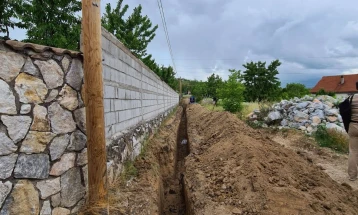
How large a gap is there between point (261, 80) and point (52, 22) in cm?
3730

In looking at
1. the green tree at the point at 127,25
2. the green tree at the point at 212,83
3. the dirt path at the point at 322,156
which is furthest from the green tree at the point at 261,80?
the dirt path at the point at 322,156

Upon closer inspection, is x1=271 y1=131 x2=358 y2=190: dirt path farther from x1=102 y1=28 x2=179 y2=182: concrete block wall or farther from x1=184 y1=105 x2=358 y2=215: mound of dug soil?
x1=102 y1=28 x2=179 y2=182: concrete block wall

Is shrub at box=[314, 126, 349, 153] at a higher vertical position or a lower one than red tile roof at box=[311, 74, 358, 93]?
lower

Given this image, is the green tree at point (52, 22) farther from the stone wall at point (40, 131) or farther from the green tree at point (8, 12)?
the stone wall at point (40, 131)

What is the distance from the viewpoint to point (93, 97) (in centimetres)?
291

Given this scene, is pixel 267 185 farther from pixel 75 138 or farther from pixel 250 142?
pixel 75 138

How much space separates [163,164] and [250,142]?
8.32 feet

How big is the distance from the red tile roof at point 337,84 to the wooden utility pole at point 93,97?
50723mm

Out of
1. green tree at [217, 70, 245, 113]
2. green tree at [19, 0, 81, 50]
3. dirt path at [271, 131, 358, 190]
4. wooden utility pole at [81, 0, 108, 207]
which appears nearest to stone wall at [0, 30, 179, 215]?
wooden utility pole at [81, 0, 108, 207]

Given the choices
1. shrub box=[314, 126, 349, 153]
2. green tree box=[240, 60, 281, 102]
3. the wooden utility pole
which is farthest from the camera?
green tree box=[240, 60, 281, 102]

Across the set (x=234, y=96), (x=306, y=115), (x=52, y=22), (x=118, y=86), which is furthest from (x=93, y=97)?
(x=234, y=96)

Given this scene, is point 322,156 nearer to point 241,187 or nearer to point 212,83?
point 241,187

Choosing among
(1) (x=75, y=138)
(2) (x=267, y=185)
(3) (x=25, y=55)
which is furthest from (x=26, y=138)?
(2) (x=267, y=185)

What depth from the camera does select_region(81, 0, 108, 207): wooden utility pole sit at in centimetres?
290
